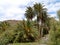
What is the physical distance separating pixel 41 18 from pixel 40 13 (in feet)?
6.58

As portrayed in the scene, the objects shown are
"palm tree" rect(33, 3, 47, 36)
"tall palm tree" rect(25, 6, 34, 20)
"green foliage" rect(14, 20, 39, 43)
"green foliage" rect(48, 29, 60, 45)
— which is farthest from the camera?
"tall palm tree" rect(25, 6, 34, 20)

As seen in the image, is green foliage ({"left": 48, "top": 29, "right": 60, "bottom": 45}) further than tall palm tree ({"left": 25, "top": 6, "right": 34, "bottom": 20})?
No

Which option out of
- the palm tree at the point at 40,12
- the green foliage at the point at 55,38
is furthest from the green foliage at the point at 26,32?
the green foliage at the point at 55,38

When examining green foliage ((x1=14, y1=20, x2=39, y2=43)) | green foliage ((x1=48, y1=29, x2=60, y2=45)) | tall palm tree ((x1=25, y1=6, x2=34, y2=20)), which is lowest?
green foliage ((x1=14, y1=20, x2=39, y2=43))

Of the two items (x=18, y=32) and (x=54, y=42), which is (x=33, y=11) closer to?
(x=18, y=32)

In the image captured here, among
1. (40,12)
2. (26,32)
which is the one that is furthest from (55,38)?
(40,12)

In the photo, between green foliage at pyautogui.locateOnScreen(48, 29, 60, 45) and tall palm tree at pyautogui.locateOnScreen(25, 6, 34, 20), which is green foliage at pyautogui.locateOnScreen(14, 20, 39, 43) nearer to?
tall palm tree at pyautogui.locateOnScreen(25, 6, 34, 20)

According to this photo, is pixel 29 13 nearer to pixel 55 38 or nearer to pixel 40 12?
pixel 40 12

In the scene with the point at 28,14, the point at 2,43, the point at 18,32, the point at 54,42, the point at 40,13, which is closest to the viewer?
the point at 54,42

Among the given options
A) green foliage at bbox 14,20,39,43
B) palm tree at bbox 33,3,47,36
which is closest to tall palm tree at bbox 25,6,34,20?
palm tree at bbox 33,3,47,36

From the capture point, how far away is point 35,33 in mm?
53156

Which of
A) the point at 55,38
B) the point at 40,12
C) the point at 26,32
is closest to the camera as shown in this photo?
the point at 55,38

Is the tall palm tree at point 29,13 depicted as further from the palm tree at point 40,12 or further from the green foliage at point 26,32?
the green foliage at point 26,32

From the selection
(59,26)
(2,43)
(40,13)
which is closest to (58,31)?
(59,26)
